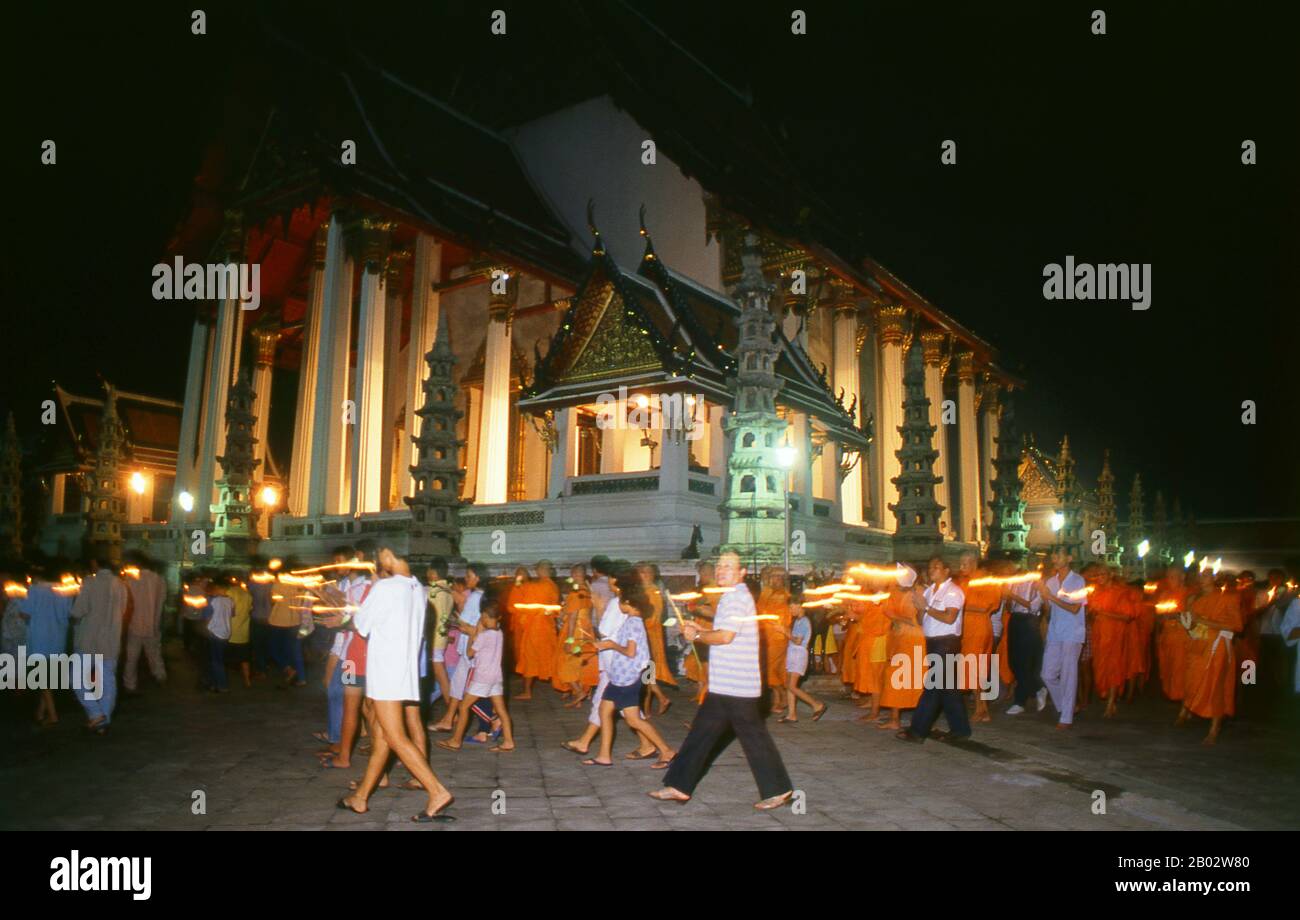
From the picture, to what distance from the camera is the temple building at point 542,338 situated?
18516mm

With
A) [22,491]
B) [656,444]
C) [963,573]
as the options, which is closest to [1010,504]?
[656,444]

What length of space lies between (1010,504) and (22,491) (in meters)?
35.1

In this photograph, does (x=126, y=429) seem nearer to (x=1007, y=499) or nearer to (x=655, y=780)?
(x=1007, y=499)

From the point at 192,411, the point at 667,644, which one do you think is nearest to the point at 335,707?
the point at 667,644

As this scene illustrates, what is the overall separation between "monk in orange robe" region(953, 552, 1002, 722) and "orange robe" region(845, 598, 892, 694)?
898mm

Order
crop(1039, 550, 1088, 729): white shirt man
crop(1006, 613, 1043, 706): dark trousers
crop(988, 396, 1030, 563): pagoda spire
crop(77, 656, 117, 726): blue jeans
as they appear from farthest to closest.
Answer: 1. crop(988, 396, 1030, 563): pagoda spire
2. crop(1006, 613, 1043, 706): dark trousers
3. crop(1039, 550, 1088, 729): white shirt man
4. crop(77, 656, 117, 726): blue jeans

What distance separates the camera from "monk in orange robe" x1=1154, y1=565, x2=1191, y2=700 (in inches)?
459

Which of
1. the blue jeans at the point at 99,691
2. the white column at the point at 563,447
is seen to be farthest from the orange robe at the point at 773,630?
the white column at the point at 563,447

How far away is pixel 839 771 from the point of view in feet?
25.4

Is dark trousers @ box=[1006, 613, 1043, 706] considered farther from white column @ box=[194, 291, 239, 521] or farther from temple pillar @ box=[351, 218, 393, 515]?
white column @ box=[194, 291, 239, 521]

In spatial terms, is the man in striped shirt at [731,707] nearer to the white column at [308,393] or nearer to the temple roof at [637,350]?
the temple roof at [637,350]

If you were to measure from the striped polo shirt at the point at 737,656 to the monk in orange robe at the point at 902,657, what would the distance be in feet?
12.9

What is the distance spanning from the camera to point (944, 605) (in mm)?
9070

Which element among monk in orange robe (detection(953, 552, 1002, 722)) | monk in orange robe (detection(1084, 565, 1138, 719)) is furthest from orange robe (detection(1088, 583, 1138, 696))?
monk in orange robe (detection(953, 552, 1002, 722))
